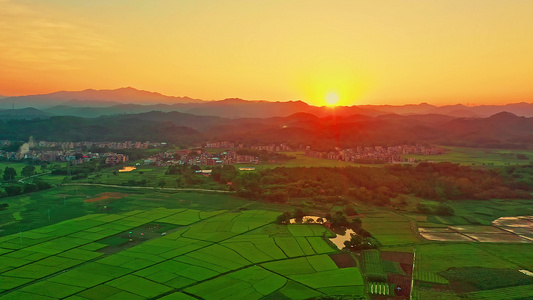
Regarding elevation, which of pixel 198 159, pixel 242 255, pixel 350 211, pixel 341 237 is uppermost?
pixel 198 159

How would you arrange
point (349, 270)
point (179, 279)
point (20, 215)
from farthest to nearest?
1. point (20, 215)
2. point (349, 270)
3. point (179, 279)

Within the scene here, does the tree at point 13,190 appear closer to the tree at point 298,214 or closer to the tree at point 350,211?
the tree at point 298,214

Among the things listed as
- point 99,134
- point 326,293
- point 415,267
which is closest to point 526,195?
point 415,267

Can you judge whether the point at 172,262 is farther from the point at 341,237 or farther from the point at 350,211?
the point at 350,211

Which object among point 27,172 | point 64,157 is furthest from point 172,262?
point 64,157

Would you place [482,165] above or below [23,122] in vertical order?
below

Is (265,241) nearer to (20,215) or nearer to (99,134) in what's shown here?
(20,215)

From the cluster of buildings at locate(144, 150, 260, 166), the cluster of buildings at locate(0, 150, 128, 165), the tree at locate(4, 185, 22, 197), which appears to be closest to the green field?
the cluster of buildings at locate(144, 150, 260, 166)

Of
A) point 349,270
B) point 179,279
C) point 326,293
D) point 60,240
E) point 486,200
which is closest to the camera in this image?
point 326,293

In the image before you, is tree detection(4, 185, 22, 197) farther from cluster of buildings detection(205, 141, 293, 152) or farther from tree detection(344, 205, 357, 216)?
cluster of buildings detection(205, 141, 293, 152)
